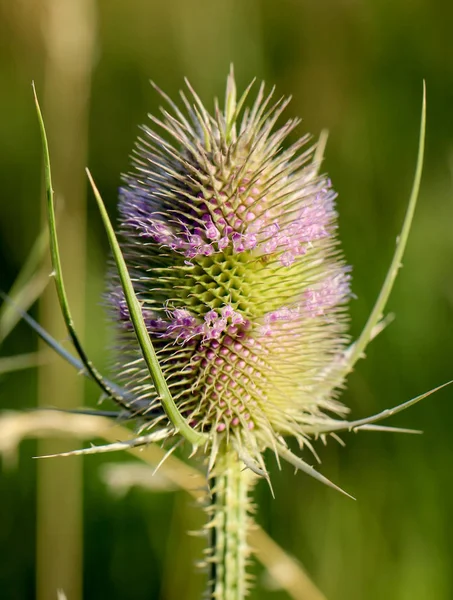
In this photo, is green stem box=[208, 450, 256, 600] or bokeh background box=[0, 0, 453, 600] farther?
bokeh background box=[0, 0, 453, 600]

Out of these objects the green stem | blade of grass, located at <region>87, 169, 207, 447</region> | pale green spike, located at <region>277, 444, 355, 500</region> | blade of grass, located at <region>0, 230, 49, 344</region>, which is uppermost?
blade of grass, located at <region>0, 230, 49, 344</region>

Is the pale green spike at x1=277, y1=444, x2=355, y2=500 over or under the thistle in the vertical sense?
under

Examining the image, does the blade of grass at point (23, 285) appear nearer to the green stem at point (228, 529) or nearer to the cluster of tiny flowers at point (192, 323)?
the cluster of tiny flowers at point (192, 323)

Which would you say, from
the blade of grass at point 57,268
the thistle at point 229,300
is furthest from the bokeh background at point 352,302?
the blade of grass at point 57,268

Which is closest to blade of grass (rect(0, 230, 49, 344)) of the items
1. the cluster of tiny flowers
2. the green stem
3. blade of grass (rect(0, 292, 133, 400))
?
blade of grass (rect(0, 292, 133, 400))

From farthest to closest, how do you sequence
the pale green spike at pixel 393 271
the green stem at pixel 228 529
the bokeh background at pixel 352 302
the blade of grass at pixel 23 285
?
the bokeh background at pixel 352 302 < the blade of grass at pixel 23 285 < the green stem at pixel 228 529 < the pale green spike at pixel 393 271

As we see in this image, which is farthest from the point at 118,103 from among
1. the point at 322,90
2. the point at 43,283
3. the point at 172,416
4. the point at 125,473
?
the point at 172,416

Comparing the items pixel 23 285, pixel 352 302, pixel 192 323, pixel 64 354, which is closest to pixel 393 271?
pixel 192 323

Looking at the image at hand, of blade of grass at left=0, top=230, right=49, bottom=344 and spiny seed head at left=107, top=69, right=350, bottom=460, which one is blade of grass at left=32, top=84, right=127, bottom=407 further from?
blade of grass at left=0, top=230, right=49, bottom=344
